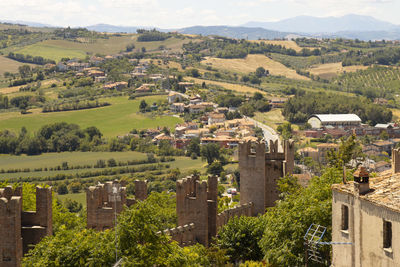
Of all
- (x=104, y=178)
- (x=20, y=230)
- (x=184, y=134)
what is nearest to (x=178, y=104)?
(x=184, y=134)

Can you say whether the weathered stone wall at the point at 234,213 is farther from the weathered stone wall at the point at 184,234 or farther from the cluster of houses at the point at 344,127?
the cluster of houses at the point at 344,127

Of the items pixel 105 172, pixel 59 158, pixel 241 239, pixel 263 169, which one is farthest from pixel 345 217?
pixel 59 158

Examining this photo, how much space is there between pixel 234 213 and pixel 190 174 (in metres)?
54.1

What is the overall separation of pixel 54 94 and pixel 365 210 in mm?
158547

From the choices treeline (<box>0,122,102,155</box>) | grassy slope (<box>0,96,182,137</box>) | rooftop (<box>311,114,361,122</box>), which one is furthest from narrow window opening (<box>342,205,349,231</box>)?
rooftop (<box>311,114,361,122</box>)

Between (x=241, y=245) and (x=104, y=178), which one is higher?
(x=241, y=245)

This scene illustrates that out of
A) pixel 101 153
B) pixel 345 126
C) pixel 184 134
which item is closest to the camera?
pixel 101 153

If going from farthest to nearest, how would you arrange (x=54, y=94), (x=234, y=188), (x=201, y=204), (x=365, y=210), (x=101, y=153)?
1. (x=54, y=94)
2. (x=101, y=153)
3. (x=234, y=188)
4. (x=201, y=204)
5. (x=365, y=210)

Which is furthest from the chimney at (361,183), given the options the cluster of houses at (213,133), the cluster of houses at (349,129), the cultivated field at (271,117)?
the cultivated field at (271,117)

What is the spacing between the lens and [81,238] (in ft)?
68.8

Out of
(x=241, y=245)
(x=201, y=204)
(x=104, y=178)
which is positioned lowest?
(x=104, y=178)

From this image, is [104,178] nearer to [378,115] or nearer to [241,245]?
[241,245]

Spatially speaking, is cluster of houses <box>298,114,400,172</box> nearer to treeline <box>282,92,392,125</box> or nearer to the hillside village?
the hillside village

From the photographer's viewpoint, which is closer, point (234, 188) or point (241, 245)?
point (241, 245)
